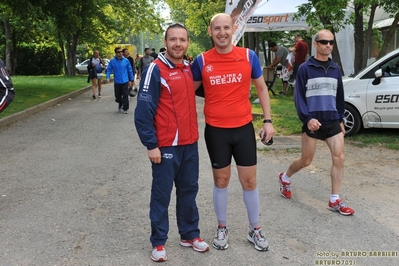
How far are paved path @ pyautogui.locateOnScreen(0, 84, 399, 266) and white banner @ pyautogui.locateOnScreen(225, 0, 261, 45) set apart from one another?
16.3 ft

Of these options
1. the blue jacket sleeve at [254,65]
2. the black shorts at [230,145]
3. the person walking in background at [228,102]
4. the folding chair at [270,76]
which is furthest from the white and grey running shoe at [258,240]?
the folding chair at [270,76]

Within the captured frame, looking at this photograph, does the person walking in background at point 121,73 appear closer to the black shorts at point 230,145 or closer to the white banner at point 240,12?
the white banner at point 240,12

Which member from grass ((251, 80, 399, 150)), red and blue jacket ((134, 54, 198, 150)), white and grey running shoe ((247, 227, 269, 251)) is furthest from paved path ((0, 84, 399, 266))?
grass ((251, 80, 399, 150))

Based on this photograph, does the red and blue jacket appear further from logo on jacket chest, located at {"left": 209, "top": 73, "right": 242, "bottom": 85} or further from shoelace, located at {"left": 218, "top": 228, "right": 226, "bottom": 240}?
shoelace, located at {"left": 218, "top": 228, "right": 226, "bottom": 240}

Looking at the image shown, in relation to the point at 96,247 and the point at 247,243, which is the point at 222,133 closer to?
the point at 247,243

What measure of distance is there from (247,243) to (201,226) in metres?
0.55

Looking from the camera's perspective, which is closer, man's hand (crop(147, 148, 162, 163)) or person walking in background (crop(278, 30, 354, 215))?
man's hand (crop(147, 148, 162, 163))

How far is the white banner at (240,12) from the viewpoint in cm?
1098

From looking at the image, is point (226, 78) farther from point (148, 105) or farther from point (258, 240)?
point (258, 240)

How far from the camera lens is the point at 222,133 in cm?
352

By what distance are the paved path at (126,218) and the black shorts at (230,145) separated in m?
0.76

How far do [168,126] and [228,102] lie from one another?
0.53m

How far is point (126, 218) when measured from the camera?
4383 millimetres

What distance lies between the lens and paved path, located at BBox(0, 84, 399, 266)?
356 cm
